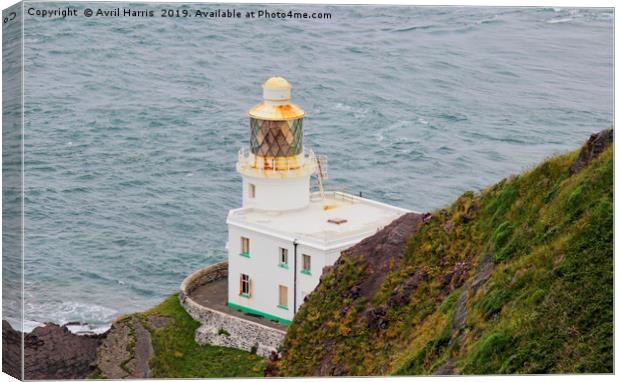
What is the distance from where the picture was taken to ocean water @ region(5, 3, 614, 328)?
41125 mm

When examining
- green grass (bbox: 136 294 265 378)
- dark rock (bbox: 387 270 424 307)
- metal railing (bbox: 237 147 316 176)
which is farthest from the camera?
metal railing (bbox: 237 147 316 176)

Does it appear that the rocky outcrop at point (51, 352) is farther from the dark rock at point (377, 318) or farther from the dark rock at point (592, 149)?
the dark rock at point (592, 149)

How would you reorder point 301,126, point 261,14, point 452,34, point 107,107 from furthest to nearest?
point 301,126 → point 107,107 → point 452,34 → point 261,14

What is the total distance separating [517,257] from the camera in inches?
1421

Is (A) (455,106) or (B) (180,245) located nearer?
(A) (455,106)

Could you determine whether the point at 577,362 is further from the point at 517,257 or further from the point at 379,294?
the point at 379,294

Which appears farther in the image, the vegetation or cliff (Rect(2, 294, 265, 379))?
the vegetation

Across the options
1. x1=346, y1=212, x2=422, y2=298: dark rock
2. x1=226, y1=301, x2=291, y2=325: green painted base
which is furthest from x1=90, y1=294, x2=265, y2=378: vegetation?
x1=346, y1=212, x2=422, y2=298: dark rock

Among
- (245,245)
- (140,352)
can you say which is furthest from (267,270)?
(140,352)

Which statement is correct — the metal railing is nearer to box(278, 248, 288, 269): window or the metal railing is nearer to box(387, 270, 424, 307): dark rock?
box(278, 248, 288, 269): window

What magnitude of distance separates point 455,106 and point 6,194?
11087mm

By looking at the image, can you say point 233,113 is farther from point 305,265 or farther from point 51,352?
point 51,352

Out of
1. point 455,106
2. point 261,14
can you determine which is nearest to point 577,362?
point 261,14

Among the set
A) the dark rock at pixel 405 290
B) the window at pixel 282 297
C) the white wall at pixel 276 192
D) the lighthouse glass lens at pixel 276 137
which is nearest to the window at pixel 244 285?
the window at pixel 282 297
